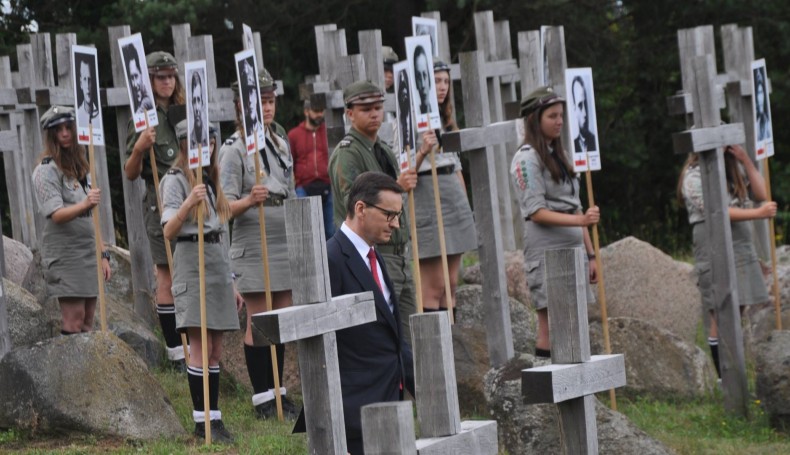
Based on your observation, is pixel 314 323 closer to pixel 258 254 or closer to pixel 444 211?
pixel 258 254

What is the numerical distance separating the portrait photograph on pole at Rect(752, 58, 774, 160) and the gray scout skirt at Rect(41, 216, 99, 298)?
15.2ft

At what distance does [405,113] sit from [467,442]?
4.62m

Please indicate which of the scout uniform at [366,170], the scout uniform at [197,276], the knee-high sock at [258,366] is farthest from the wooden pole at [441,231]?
the scout uniform at [197,276]

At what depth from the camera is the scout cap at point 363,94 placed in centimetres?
809

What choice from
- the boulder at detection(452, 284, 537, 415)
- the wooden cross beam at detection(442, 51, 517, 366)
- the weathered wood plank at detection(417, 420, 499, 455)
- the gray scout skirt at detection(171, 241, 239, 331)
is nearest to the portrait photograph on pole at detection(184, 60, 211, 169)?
the gray scout skirt at detection(171, 241, 239, 331)

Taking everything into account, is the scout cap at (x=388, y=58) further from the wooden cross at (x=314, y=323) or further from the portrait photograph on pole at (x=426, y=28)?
the wooden cross at (x=314, y=323)

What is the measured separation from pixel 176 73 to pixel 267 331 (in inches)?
181

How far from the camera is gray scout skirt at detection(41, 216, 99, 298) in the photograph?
9.10m

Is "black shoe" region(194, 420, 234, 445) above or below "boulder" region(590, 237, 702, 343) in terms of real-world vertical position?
below

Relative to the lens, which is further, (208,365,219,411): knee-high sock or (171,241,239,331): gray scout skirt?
(171,241,239,331): gray scout skirt

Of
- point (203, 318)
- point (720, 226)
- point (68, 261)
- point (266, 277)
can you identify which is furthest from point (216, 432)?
point (720, 226)

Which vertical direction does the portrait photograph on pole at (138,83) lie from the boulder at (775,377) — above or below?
above

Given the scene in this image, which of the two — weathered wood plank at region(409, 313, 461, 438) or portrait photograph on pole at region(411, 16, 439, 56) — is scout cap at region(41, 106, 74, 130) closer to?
portrait photograph on pole at region(411, 16, 439, 56)

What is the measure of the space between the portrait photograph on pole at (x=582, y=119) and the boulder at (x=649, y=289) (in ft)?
10.8
